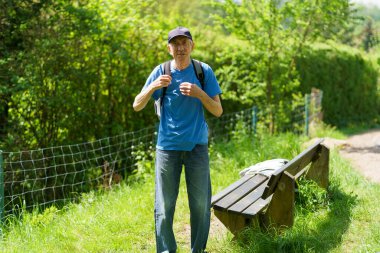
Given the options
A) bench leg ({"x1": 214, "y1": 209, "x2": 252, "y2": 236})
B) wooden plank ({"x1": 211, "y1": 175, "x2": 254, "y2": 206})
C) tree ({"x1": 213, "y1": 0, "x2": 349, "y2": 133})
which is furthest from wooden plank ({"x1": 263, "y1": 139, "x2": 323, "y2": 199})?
tree ({"x1": 213, "y1": 0, "x2": 349, "y2": 133})

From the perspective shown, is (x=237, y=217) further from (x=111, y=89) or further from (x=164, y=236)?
(x=111, y=89)

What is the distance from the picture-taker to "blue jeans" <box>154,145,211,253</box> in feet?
13.2

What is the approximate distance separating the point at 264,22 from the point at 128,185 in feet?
13.4

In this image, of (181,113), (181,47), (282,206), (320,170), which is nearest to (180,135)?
(181,113)

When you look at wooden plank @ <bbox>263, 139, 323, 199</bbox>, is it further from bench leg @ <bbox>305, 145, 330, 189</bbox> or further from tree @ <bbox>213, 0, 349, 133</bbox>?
tree @ <bbox>213, 0, 349, 133</bbox>

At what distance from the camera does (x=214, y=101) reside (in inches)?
156

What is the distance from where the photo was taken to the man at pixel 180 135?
392 cm

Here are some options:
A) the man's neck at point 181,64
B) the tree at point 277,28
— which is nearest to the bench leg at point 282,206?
the man's neck at point 181,64

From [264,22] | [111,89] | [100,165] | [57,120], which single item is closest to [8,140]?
[57,120]

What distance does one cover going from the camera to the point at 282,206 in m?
4.54

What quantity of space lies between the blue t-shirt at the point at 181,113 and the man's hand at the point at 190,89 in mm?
184

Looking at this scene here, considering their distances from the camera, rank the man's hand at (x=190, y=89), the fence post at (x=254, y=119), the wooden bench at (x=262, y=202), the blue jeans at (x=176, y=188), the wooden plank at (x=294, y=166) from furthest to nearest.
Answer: the fence post at (x=254, y=119) → the wooden bench at (x=262, y=202) → the wooden plank at (x=294, y=166) → the blue jeans at (x=176, y=188) → the man's hand at (x=190, y=89)

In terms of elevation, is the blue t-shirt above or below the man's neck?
below

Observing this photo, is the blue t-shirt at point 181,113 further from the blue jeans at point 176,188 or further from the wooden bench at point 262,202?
the wooden bench at point 262,202
